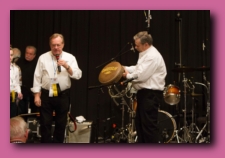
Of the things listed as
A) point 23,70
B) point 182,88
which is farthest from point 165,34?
point 23,70

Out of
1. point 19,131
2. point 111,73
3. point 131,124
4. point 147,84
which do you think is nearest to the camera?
point 19,131

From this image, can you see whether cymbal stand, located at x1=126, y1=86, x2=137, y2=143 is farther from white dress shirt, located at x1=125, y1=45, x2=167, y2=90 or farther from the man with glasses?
the man with glasses

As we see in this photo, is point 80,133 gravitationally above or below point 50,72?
below

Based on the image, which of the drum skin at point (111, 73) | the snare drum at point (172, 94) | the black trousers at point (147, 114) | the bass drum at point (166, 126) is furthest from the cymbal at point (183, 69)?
the drum skin at point (111, 73)

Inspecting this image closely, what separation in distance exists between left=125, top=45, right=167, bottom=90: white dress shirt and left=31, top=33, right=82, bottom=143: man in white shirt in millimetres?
492

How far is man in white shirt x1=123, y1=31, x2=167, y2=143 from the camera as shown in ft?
9.93

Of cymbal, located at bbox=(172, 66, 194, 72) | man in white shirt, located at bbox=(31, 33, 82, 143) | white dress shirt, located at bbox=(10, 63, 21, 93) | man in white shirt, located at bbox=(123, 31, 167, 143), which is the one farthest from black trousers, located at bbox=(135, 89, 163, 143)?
white dress shirt, located at bbox=(10, 63, 21, 93)

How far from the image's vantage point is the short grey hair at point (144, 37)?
3.13m

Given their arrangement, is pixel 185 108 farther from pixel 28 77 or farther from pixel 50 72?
pixel 28 77

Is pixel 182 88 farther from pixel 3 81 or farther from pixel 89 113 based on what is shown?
pixel 3 81

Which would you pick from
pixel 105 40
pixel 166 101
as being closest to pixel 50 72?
pixel 105 40

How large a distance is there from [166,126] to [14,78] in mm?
1313

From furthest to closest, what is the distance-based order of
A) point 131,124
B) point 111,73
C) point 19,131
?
point 131,124, point 111,73, point 19,131

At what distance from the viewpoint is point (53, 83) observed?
3.16m
